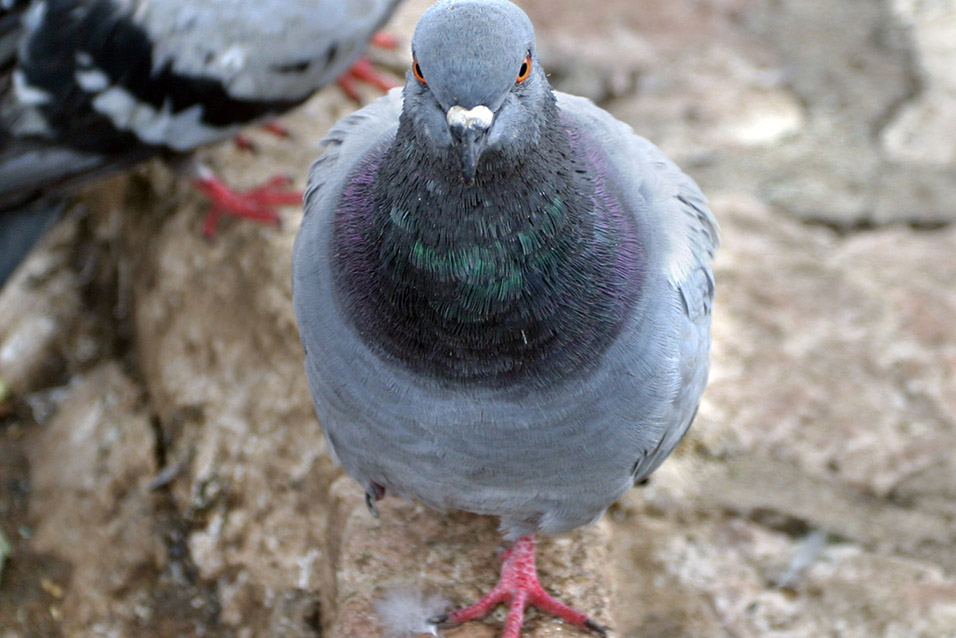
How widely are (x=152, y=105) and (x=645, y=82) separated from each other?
206 cm

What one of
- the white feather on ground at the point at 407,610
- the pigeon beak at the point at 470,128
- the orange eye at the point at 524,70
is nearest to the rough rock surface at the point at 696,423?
the white feather on ground at the point at 407,610

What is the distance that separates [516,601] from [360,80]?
285 cm

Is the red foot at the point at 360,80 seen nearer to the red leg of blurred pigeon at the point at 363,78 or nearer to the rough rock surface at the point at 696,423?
the red leg of blurred pigeon at the point at 363,78

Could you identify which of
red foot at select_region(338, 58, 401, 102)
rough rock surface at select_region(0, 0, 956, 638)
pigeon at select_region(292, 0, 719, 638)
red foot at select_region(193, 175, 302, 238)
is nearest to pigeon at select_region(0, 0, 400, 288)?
red foot at select_region(193, 175, 302, 238)

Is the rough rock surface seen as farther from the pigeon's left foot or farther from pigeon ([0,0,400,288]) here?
pigeon ([0,0,400,288])

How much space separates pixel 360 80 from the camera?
484 cm

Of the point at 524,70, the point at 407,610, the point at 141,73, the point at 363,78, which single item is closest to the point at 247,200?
the point at 141,73

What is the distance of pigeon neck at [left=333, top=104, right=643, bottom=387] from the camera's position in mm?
2156

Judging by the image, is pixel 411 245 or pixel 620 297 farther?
pixel 620 297

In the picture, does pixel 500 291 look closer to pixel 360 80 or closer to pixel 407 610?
pixel 407 610

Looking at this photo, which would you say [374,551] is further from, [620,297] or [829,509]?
[829,509]

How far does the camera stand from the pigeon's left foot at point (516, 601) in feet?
9.27

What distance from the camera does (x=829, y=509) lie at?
314 cm

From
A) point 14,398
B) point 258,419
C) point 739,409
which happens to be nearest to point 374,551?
point 258,419
